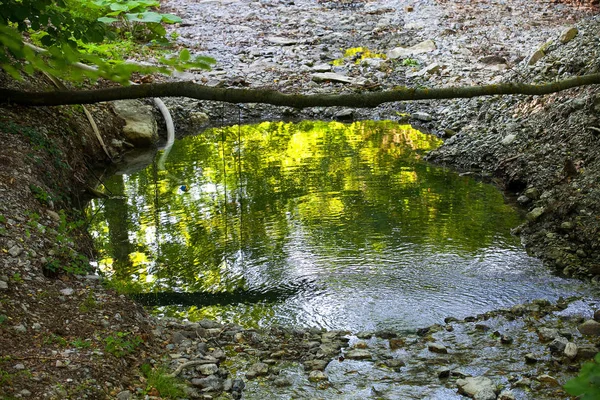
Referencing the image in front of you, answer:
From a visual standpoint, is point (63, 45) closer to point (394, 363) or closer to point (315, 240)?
point (394, 363)

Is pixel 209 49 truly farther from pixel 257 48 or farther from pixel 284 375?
pixel 284 375

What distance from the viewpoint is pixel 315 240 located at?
7.55m

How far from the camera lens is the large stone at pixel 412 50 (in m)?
16.1

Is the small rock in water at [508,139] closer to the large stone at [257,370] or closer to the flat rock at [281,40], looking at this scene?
the large stone at [257,370]

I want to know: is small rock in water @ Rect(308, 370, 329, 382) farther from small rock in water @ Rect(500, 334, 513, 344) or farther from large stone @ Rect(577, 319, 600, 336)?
large stone @ Rect(577, 319, 600, 336)

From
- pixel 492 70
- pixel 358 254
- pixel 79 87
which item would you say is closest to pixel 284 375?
pixel 358 254

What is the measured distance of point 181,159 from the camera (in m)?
11.3

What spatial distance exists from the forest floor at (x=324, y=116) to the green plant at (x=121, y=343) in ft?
0.04

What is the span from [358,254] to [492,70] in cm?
860

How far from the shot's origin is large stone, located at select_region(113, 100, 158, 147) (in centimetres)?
1145

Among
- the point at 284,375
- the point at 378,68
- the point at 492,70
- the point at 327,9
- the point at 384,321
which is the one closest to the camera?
the point at 284,375

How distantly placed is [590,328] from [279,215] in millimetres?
4277

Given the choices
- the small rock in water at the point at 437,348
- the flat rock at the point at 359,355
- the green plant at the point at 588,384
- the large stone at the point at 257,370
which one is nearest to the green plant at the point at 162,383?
the large stone at the point at 257,370

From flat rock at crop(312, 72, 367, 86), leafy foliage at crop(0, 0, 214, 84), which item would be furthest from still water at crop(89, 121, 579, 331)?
flat rock at crop(312, 72, 367, 86)
